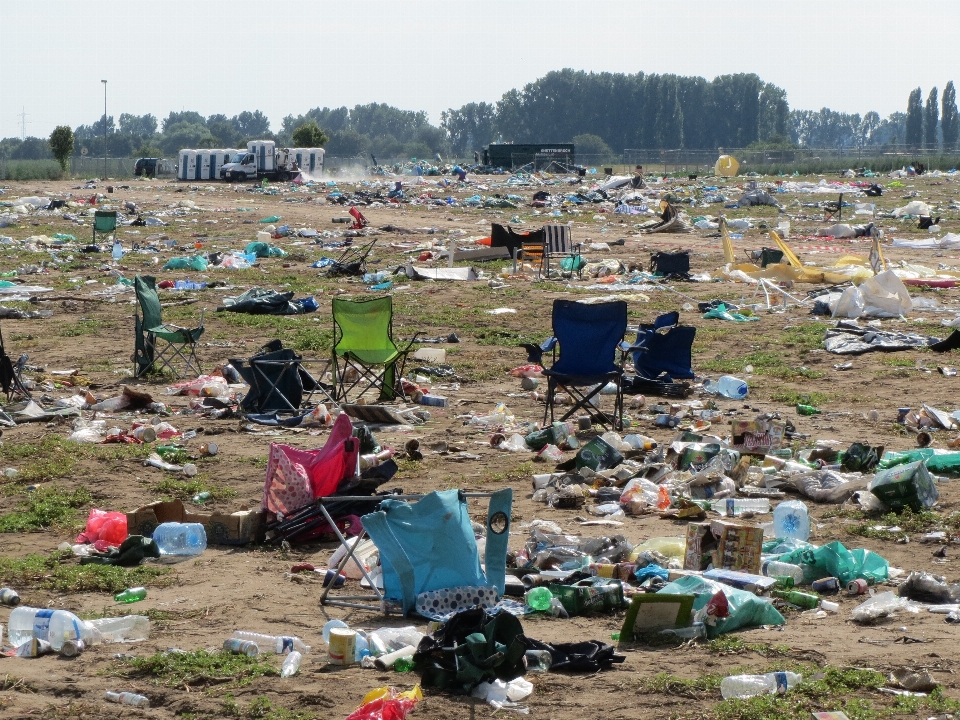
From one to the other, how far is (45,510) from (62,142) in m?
50.6

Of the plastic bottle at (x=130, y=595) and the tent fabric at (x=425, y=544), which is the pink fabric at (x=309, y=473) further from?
the tent fabric at (x=425, y=544)

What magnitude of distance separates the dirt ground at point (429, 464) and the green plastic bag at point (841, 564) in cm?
26

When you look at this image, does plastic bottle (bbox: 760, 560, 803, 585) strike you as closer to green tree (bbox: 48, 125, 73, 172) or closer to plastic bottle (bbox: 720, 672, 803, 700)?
plastic bottle (bbox: 720, 672, 803, 700)

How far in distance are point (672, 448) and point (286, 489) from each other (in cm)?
279

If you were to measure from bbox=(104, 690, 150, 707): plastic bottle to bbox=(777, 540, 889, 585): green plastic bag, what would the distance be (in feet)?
9.63

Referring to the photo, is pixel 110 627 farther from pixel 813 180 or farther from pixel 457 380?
pixel 813 180

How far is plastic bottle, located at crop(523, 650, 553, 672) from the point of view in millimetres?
4250

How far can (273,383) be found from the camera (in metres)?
9.19

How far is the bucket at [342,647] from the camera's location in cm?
433

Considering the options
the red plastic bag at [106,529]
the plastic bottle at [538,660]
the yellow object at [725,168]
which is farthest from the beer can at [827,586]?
the yellow object at [725,168]

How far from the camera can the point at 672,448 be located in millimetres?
7812

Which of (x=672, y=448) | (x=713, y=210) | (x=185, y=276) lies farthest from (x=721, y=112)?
(x=672, y=448)

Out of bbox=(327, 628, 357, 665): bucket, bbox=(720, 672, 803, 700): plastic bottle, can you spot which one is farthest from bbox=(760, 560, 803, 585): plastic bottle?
bbox=(327, 628, 357, 665): bucket

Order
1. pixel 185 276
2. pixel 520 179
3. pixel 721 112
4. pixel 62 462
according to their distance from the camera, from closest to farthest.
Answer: pixel 62 462
pixel 185 276
pixel 520 179
pixel 721 112
